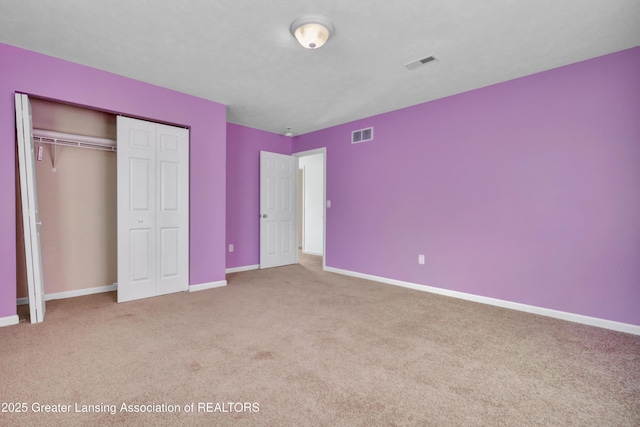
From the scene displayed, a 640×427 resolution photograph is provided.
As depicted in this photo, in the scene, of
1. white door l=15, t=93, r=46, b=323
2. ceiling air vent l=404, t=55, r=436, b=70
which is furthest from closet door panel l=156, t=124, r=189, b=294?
ceiling air vent l=404, t=55, r=436, b=70

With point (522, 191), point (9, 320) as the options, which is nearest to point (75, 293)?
point (9, 320)

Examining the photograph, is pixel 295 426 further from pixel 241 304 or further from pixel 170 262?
pixel 170 262

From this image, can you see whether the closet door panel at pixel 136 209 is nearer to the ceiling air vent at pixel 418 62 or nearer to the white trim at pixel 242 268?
the white trim at pixel 242 268

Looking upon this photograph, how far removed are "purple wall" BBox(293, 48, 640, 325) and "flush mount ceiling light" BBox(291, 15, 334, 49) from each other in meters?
2.23

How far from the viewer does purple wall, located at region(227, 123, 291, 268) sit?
16.7ft

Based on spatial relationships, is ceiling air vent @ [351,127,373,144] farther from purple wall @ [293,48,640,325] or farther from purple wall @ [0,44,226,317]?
purple wall @ [0,44,226,317]

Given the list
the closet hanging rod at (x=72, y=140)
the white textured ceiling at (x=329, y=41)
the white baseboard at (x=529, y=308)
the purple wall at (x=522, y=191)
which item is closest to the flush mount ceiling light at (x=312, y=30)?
the white textured ceiling at (x=329, y=41)

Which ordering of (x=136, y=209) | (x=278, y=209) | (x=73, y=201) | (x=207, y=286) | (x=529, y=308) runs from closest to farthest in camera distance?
1. (x=529, y=308)
2. (x=136, y=209)
3. (x=73, y=201)
4. (x=207, y=286)
5. (x=278, y=209)

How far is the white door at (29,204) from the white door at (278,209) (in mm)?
3101

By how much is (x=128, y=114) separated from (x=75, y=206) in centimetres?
137

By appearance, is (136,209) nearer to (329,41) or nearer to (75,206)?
(75,206)

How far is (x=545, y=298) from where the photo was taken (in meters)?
3.07

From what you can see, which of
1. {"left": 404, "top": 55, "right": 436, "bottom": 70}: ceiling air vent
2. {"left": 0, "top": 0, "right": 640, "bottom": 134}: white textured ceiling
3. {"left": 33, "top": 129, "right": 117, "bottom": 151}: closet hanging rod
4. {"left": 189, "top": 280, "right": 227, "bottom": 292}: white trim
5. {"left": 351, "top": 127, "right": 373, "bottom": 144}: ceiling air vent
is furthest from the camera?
{"left": 351, "top": 127, "right": 373, "bottom": 144}: ceiling air vent

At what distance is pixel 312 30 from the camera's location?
7.52 feet
